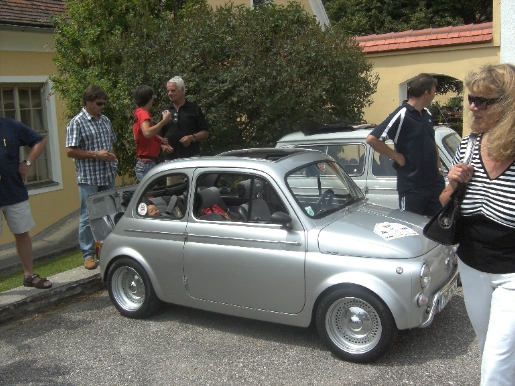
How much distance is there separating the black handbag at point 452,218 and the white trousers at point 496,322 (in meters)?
0.20

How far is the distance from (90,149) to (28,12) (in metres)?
6.19

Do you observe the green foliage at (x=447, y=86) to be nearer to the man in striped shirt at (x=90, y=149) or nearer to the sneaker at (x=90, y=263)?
the man in striped shirt at (x=90, y=149)

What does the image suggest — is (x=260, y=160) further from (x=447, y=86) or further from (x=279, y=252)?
(x=447, y=86)

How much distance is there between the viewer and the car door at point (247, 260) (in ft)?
15.2

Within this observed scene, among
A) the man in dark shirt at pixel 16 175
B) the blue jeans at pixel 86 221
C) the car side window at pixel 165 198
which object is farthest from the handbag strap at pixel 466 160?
A: the blue jeans at pixel 86 221

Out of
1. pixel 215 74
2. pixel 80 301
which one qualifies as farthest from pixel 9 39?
pixel 80 301

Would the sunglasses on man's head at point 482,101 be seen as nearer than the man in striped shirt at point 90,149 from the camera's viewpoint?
Yes

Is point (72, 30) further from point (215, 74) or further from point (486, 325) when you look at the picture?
point (486, 325)

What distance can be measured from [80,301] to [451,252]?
→ 3.86 metres

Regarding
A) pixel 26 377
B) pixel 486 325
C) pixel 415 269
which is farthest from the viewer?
pixel 26 377

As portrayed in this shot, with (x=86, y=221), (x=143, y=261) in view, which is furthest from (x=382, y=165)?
(x=86, y=221)

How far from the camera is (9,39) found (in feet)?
35.8

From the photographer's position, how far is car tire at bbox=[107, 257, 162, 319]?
547 cm

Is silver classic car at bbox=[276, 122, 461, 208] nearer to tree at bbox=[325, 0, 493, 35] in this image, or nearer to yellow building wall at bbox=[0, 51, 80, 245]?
yellow building wall at bbox=[0, 51, 80, 245]
